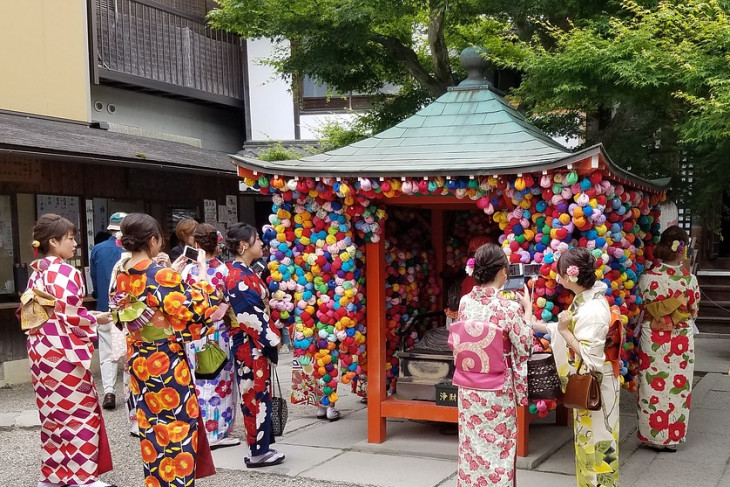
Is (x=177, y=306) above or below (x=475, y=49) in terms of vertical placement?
below

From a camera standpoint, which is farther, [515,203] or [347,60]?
[347,60]

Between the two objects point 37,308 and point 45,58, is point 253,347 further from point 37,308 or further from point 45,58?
point 45,58

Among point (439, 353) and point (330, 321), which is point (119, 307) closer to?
point (330, 321)

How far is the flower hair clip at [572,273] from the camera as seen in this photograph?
4.62 metres

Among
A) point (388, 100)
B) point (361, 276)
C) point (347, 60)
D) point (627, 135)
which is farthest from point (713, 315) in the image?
point (361, 276)

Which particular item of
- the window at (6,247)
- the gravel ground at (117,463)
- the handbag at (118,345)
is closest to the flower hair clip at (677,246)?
the gravel ground at (117,463)

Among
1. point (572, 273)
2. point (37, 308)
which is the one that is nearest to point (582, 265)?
point (572, 273)

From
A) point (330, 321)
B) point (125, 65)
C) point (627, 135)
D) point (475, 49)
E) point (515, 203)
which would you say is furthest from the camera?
point (125, 65)

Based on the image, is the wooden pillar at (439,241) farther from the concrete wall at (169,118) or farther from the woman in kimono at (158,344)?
the concrete wall at (169,118)

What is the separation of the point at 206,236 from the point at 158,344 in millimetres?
1805

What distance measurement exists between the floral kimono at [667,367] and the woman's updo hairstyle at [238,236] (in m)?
3.20

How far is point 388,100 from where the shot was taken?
11.2 metres

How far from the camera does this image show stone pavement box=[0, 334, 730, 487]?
5.72 m

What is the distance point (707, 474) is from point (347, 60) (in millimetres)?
6439
